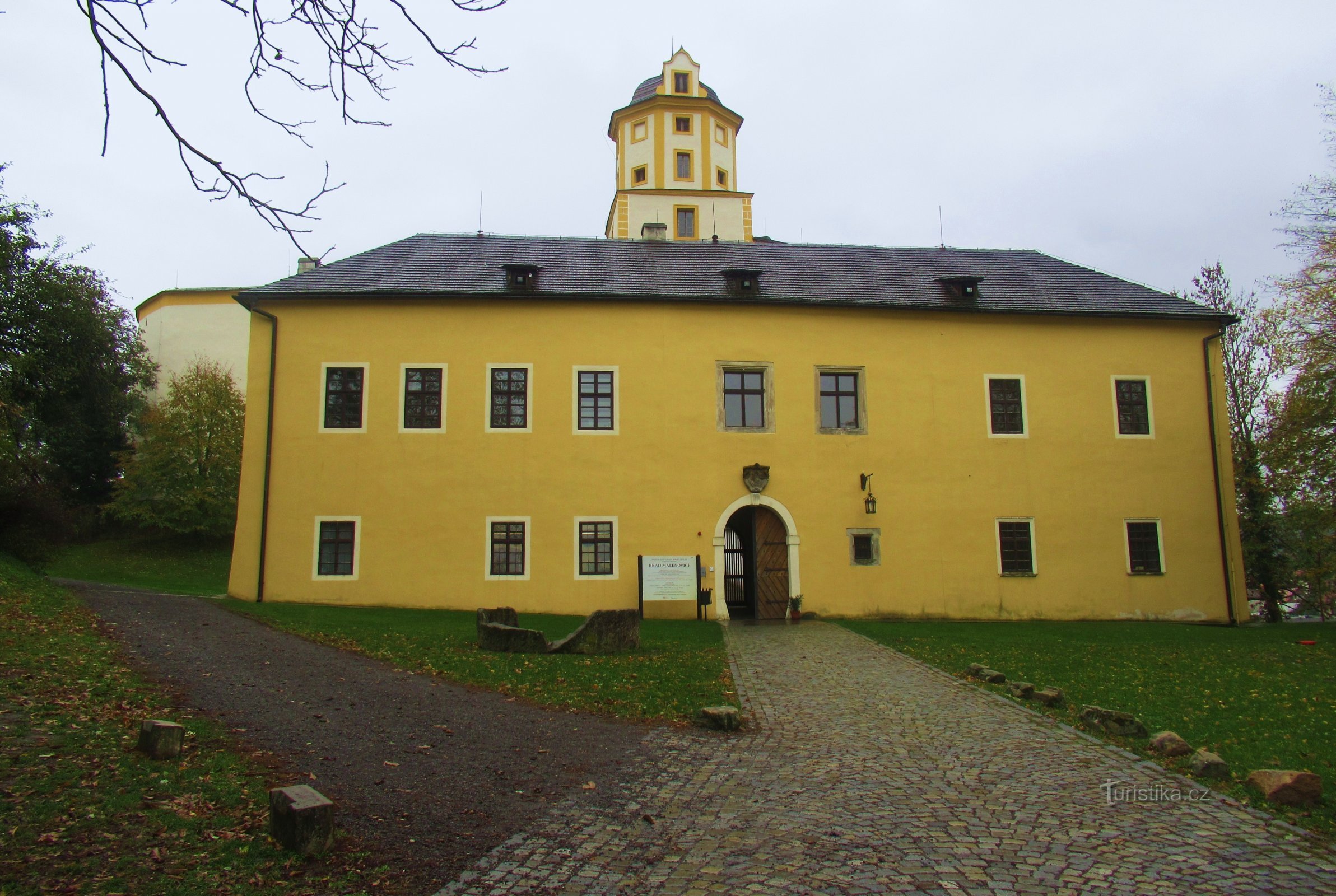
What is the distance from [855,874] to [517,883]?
67.9 inches

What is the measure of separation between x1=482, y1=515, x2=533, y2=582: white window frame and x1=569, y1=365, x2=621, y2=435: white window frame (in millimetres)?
2290

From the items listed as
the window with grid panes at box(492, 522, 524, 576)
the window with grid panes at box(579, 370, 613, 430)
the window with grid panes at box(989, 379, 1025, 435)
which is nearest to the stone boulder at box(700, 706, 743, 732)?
the window with grid panes at box(492, 522, 524, 576)

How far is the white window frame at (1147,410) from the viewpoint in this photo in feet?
66.2

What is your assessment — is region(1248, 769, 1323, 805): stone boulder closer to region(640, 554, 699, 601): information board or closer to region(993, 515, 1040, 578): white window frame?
region(640, 554, 699, 601): information board

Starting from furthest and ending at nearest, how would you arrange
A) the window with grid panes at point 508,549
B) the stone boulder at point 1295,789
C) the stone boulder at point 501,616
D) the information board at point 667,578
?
the window with grid panes at point 508,549 → the information board at point 667,578 → the stone boulder at point 501,616 → the stone boulder at point 1295,789

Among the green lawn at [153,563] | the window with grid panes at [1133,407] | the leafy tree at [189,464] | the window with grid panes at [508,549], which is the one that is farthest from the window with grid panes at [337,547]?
the window with grid panes at [1133,407]

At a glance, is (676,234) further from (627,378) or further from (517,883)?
(517,883)

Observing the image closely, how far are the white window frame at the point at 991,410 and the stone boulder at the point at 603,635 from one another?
1135 centimetres

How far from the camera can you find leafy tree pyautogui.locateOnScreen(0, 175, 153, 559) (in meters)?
18.4

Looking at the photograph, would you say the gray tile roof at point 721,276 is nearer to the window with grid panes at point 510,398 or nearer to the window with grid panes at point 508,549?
the window with grid panes at point 510,398

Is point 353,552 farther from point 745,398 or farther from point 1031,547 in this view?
point 1031,547

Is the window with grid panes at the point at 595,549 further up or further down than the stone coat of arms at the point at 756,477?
further down

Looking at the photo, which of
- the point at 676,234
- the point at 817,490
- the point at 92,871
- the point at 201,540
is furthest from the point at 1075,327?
the point at 201,540

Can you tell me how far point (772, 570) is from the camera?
1897cm
